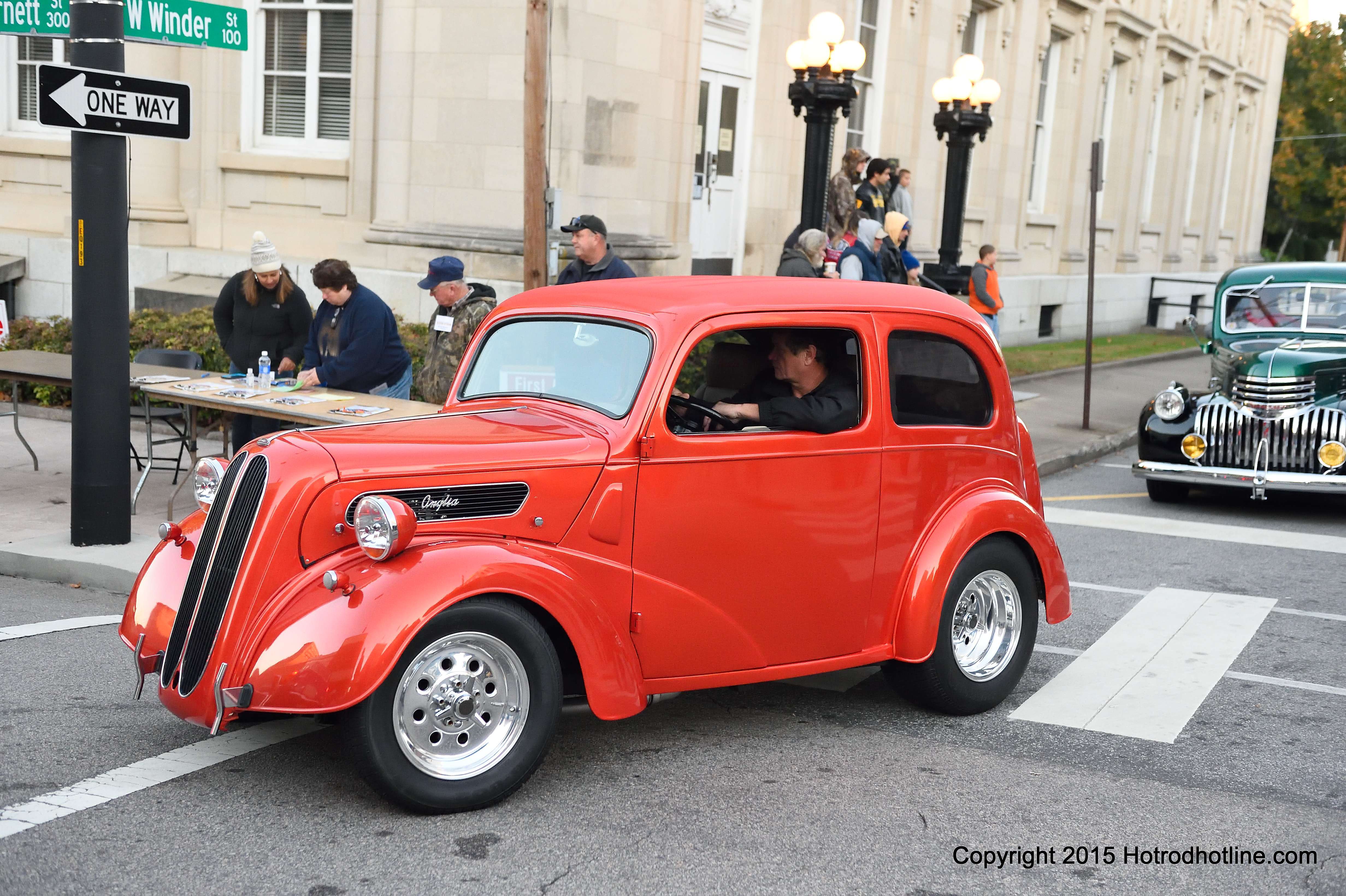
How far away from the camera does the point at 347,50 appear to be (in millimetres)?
16141

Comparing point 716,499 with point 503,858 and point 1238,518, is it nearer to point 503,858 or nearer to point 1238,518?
point 503,858

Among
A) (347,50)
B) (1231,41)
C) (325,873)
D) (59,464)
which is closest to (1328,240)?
(1231,41)

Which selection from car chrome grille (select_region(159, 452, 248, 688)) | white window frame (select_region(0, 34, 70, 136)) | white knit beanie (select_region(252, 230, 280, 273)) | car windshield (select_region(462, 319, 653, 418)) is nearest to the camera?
car chrome grille (select_region(159, 452, 248, 688))

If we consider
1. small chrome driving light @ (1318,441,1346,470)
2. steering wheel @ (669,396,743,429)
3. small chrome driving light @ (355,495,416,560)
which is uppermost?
steering wheel @ (669,396,743,429)

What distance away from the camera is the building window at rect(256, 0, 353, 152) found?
53.0 feet

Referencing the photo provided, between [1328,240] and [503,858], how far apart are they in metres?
61.6

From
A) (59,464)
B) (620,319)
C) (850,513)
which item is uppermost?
(620,319)

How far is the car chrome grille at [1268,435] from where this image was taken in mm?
10922

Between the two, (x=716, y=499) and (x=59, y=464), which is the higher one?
(x=716, y=499)

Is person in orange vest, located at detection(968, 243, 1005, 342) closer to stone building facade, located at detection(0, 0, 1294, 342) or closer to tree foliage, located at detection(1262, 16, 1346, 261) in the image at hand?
stone building facade, located at detection(0, 0, 1294, 342)

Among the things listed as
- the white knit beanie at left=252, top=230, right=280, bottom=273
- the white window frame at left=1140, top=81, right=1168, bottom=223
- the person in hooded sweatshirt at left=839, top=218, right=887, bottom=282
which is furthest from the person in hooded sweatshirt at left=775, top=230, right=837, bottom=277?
the white window frame at left=1140, top=81, right=1168, bottom=223

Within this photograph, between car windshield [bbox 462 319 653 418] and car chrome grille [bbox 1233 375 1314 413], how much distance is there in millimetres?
7687

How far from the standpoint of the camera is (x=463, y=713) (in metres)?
4.63

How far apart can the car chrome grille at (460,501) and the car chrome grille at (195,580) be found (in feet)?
1.73
